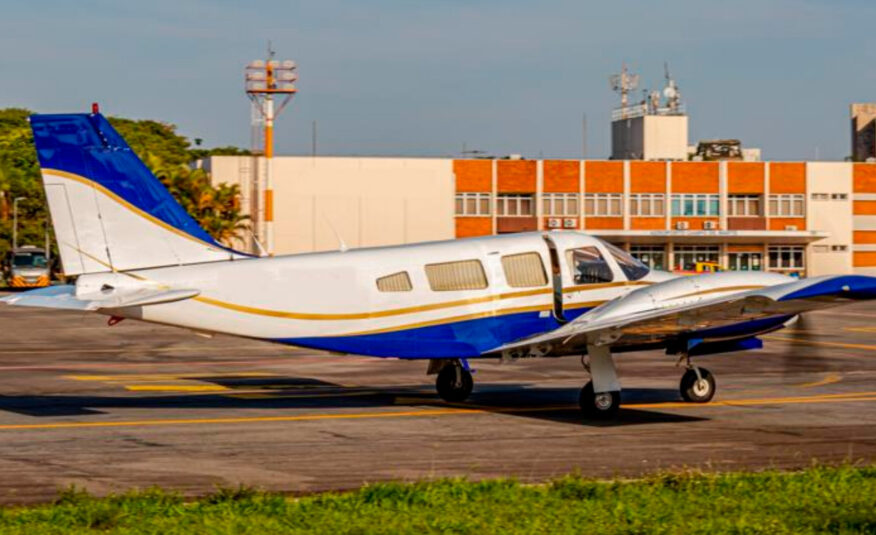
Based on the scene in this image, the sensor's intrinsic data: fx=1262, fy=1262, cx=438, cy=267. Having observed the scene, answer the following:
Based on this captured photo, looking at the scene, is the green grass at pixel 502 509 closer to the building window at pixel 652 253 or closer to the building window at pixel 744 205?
the building window at pixel 652 253

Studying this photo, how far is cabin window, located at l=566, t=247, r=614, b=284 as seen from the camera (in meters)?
21.0

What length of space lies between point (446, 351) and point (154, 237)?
5006 mm

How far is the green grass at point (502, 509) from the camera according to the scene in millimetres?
11672

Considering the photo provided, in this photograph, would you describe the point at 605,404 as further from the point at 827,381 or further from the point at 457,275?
the point at 827,381

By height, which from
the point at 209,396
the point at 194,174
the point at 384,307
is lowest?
the point at 209,396

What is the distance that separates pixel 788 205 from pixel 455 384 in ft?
260

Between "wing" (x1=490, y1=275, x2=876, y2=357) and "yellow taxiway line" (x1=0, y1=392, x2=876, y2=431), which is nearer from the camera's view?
"wing" (x1=490, y1=275, x2=876, y2=357)

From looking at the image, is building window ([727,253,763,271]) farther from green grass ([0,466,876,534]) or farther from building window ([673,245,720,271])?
green grass ([0,466,876,534])

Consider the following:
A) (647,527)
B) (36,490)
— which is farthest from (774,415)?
(36,490)

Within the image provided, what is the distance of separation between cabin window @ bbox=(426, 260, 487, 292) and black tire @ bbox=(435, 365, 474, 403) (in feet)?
7.22

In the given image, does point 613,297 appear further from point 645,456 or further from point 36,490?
point 36,490

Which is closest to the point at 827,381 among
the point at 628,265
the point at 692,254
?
the point at 628,265

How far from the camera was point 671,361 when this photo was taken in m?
30.7

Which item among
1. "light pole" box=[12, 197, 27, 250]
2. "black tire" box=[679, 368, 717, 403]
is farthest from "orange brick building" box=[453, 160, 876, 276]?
"black tire" box=[679, 368, 717, 403]
